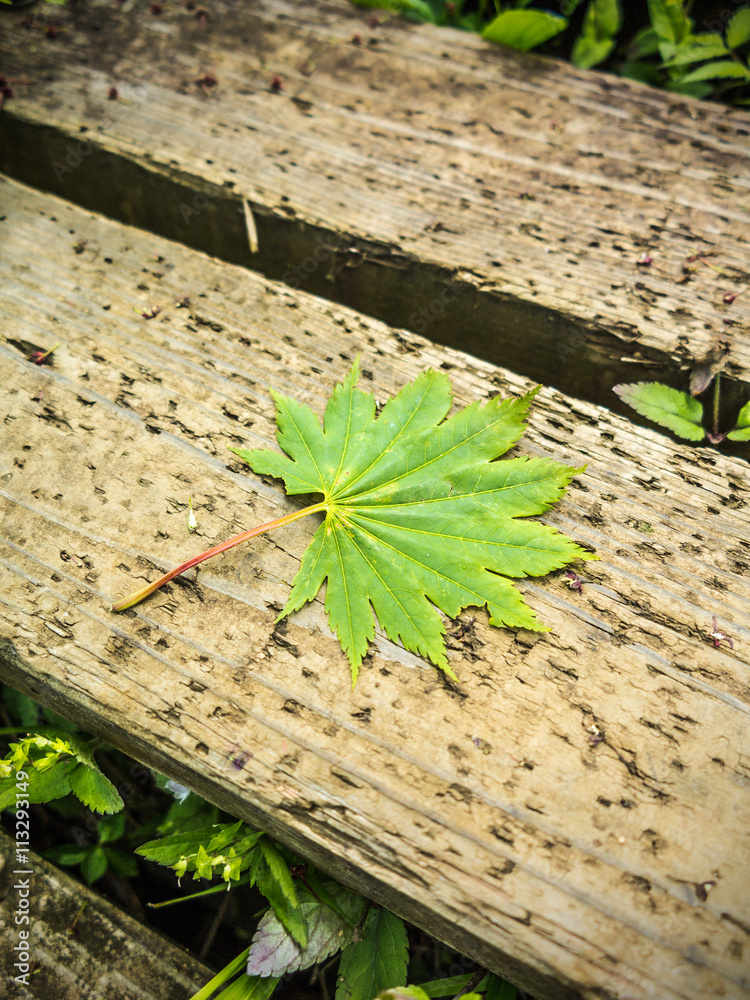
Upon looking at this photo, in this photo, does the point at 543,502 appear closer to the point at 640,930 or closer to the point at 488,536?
the point at 488,536

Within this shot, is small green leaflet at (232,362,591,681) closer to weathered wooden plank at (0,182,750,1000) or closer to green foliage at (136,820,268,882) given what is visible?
weathered wooden plank at (0,182,750,1000)

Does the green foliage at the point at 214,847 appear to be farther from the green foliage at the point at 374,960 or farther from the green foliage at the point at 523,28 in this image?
the green foliage at the point at 523,28

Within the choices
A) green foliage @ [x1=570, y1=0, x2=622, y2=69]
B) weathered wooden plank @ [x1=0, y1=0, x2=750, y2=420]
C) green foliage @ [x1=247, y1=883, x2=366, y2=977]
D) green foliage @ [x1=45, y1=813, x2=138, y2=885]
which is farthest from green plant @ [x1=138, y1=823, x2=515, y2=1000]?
green foliage @ [x1=570, y1=0, x2=622, y2=69]

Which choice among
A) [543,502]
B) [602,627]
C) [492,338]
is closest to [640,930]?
[602,627]

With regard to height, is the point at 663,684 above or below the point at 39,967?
above

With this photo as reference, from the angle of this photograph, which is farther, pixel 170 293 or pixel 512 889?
pixel 170 293

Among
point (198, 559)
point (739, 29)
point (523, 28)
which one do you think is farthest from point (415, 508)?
point (739, 29)
